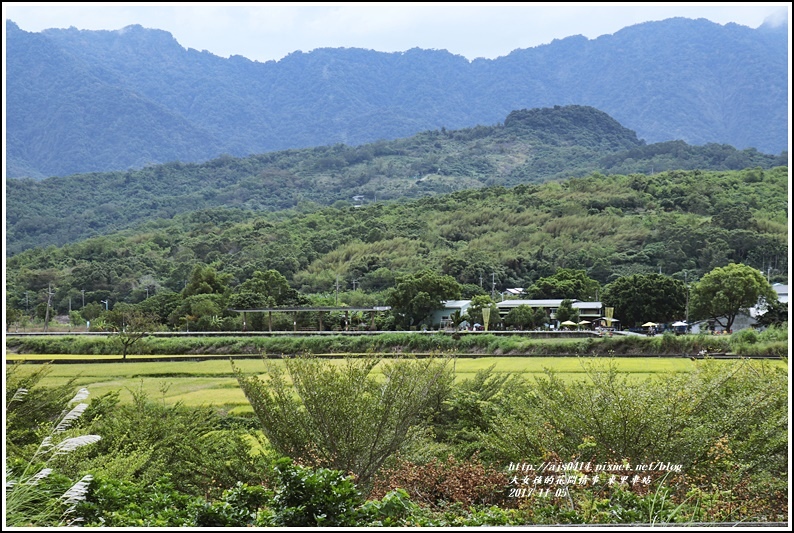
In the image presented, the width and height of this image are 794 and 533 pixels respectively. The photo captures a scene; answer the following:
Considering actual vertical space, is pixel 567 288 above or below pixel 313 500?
below

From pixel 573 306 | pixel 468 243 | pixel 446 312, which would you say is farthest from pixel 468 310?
pixel 468 243

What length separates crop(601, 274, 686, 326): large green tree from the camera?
37.1m

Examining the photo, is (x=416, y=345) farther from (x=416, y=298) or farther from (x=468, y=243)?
(x=468, y=243)

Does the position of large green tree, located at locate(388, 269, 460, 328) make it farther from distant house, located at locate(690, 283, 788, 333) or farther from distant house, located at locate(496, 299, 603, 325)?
distant house, located at locate(690, 283, 788, 333)

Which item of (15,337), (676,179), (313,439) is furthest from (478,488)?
(676,179)

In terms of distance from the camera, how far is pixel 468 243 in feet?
236

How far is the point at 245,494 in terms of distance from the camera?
568cm

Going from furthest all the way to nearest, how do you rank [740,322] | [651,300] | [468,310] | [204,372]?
[468,310], [651,300], [740,322], [204,372]

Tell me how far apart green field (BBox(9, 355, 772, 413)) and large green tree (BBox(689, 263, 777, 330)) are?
14289 millimetres

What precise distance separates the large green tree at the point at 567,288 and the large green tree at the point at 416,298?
32.6 feet

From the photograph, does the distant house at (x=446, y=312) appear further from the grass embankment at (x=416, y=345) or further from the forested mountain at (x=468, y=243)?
the grass embankment at (x=416, y=345)

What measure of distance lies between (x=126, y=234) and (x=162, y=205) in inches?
1635

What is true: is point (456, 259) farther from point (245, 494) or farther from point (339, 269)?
point (245, 494)

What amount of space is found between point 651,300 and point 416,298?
10911 mm
